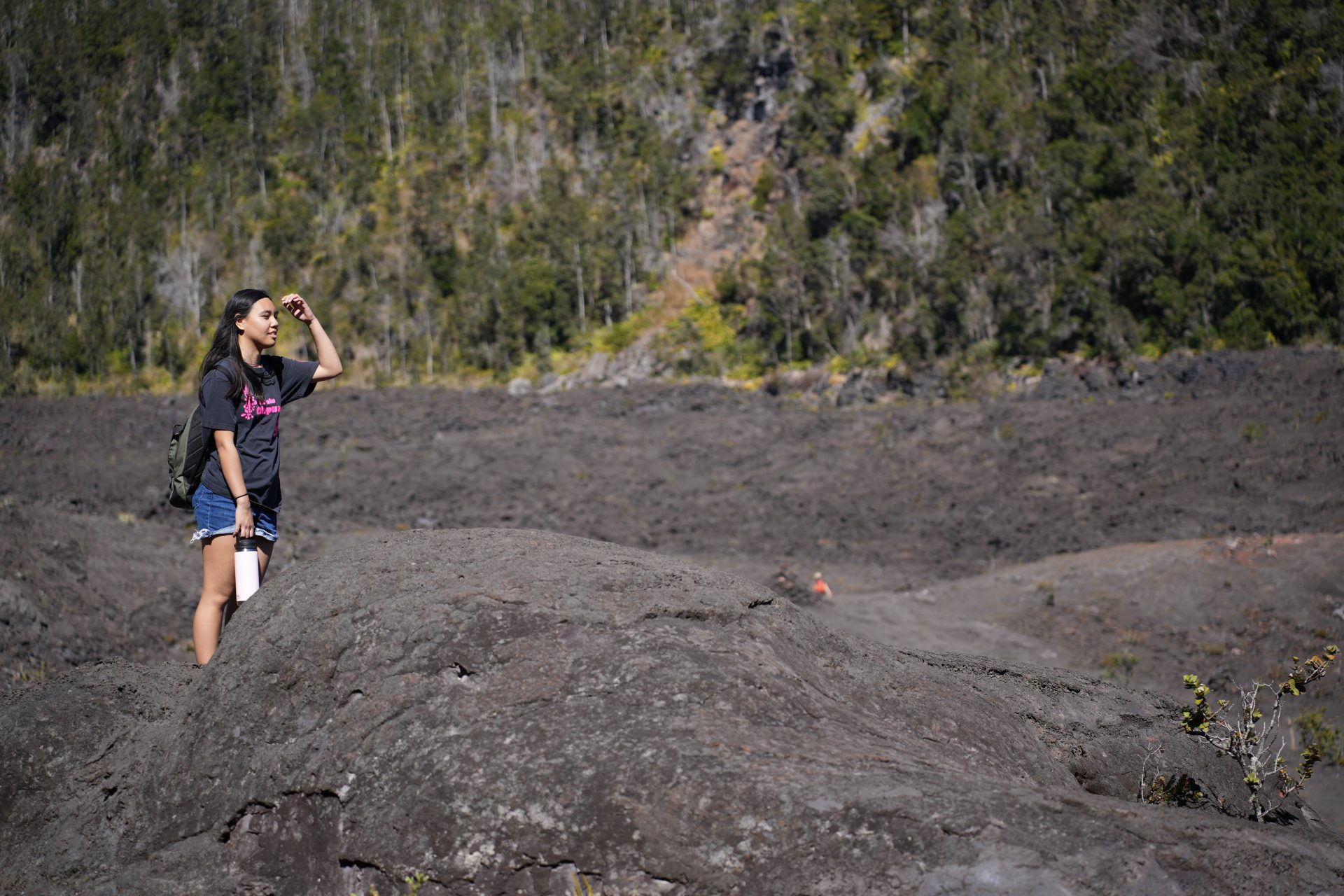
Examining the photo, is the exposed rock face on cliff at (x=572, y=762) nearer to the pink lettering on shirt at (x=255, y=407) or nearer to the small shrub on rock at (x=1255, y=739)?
the small shrub on rock at (x=1255, y=739)

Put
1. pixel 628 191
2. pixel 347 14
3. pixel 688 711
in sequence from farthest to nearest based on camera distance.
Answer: pixel 347 14, pixel 628 191, pixel 688 711

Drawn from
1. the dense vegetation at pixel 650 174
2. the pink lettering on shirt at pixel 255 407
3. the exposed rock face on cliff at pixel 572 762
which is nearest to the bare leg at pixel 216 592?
the exposed rock face on cliff at pixel 572 762

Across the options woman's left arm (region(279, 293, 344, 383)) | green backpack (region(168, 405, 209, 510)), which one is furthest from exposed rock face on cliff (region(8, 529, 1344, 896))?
woman's left arm (region(279, 293, 344, 383))

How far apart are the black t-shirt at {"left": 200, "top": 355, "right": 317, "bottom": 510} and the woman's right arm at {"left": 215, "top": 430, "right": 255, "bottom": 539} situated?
37 mm

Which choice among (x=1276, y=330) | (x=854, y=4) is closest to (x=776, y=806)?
(x=1276, y=330)

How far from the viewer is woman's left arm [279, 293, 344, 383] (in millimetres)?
4590

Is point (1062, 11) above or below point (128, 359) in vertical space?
above

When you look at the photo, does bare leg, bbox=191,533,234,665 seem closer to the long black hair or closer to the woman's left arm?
the long black hair

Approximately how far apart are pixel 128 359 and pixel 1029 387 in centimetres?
4763

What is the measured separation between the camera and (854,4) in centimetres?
5791

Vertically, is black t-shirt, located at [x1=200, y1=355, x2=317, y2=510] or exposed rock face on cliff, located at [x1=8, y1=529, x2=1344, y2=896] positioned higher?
black t-shirt, located at [x1=200, y1=355, x2=317, y2=510]

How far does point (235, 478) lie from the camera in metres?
4.10

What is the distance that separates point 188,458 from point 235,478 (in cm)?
24

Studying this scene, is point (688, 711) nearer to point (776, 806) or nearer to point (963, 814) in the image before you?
point (776, 806)
